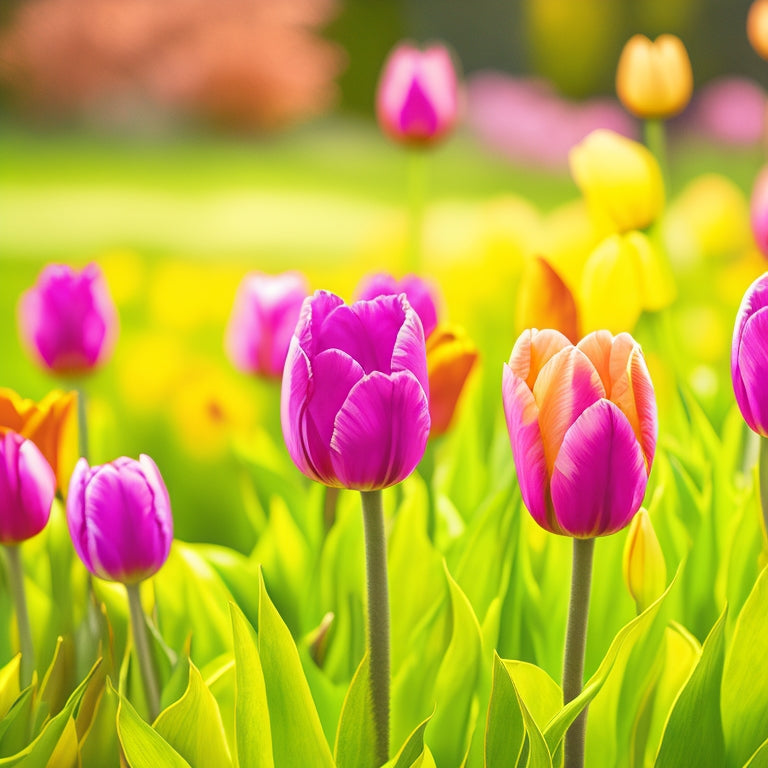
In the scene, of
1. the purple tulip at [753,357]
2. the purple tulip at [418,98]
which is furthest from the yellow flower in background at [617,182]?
the purple tulip at [418,98]

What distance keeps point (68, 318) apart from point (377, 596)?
1.50ft

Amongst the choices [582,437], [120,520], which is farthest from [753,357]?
[120,520]

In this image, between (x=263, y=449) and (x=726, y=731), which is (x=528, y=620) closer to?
(x=726, y=731)

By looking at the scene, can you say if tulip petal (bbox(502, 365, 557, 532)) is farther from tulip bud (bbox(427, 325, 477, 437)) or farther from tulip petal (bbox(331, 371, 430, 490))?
tulip bud (bbox(427, 325, 477, 437))

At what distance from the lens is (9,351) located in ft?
5.96

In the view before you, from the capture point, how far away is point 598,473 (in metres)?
0.47

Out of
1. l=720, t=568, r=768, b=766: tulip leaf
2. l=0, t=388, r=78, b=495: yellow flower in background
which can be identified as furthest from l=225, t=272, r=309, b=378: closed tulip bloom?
l=720, t=568, r=768, b=766: tulip leaf

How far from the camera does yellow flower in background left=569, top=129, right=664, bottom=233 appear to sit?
771mm

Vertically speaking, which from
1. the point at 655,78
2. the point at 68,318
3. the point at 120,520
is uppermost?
the point at 655,78

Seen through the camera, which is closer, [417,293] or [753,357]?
[753,357]

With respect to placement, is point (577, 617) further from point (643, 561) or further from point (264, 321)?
point (264, 321)

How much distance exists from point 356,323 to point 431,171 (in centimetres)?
284

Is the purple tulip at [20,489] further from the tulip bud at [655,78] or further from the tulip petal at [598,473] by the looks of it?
the tulip bud at [655,78]

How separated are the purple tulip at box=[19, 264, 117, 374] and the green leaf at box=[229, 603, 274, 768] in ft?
1.31
